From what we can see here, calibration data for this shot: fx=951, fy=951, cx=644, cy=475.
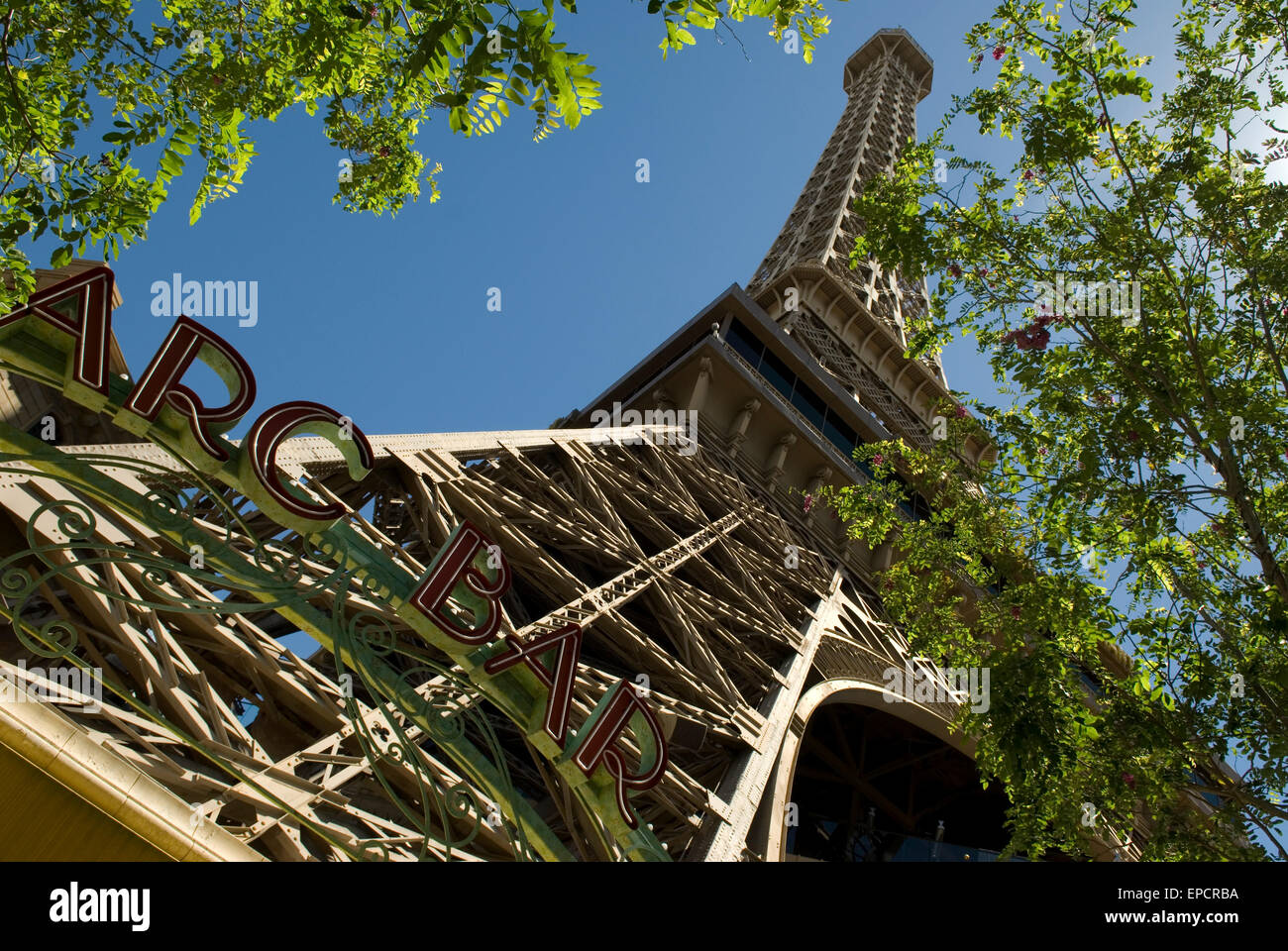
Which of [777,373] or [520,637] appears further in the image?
[777,373]

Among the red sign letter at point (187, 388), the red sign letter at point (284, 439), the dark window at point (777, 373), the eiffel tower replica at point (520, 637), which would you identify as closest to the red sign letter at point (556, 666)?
the eiffel tower replica at point (520, 637)

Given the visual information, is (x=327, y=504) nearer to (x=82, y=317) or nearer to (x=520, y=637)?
(x=82, y=317)

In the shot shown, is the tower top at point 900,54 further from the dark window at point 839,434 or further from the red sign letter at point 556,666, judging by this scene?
the red sign letter at point 556,666

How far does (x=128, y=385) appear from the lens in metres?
4.92

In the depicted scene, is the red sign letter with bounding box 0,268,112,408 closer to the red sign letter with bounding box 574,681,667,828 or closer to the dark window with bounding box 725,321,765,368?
the red sign letter with bounding box 574,681,667,828

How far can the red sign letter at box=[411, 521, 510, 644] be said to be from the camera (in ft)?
17.6

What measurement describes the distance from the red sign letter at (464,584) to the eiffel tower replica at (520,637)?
251mm

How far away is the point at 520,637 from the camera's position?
9117 mm

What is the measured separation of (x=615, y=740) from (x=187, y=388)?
330 centimetres

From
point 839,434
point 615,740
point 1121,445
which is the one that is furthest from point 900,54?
point 615,740

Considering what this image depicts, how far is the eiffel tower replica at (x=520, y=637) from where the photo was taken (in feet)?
16.6
